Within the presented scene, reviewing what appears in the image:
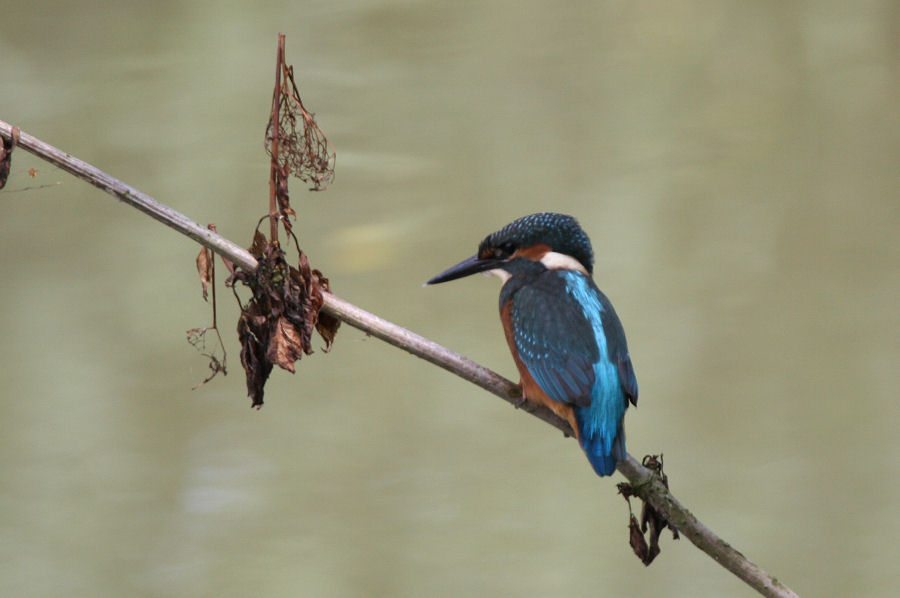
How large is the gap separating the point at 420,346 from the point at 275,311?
20 centimetres

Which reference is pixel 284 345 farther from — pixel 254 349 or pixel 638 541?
pixel 638 541

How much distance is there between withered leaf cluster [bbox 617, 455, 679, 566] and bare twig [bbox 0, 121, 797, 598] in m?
0.01

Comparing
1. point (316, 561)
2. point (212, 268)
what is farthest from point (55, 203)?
point (212, 268)

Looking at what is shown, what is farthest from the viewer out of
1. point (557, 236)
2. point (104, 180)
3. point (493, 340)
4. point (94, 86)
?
point (493, 340)

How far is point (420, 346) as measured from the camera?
4.39 feet

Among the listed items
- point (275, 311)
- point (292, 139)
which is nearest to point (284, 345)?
point (275, 311)

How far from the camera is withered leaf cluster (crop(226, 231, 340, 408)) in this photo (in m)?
1.27

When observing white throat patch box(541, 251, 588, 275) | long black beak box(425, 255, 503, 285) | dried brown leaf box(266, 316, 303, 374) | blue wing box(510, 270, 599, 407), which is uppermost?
white throat patch box(541, 251, 588, 275)

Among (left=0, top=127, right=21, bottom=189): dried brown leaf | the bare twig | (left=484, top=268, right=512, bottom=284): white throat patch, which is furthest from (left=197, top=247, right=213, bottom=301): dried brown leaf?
(left=484, top=268, right=512, bottom=284): white throat patch

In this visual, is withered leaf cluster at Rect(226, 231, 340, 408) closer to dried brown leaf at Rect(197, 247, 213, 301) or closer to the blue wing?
dried brown leaf at Rect(197, 247, 213, 301)

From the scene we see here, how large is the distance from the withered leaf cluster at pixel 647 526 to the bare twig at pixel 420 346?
0.01 m

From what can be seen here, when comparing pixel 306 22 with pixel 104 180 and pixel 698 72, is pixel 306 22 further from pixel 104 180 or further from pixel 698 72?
pixel 104 180

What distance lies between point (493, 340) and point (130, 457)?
1056 mm

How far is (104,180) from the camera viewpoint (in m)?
1.25
